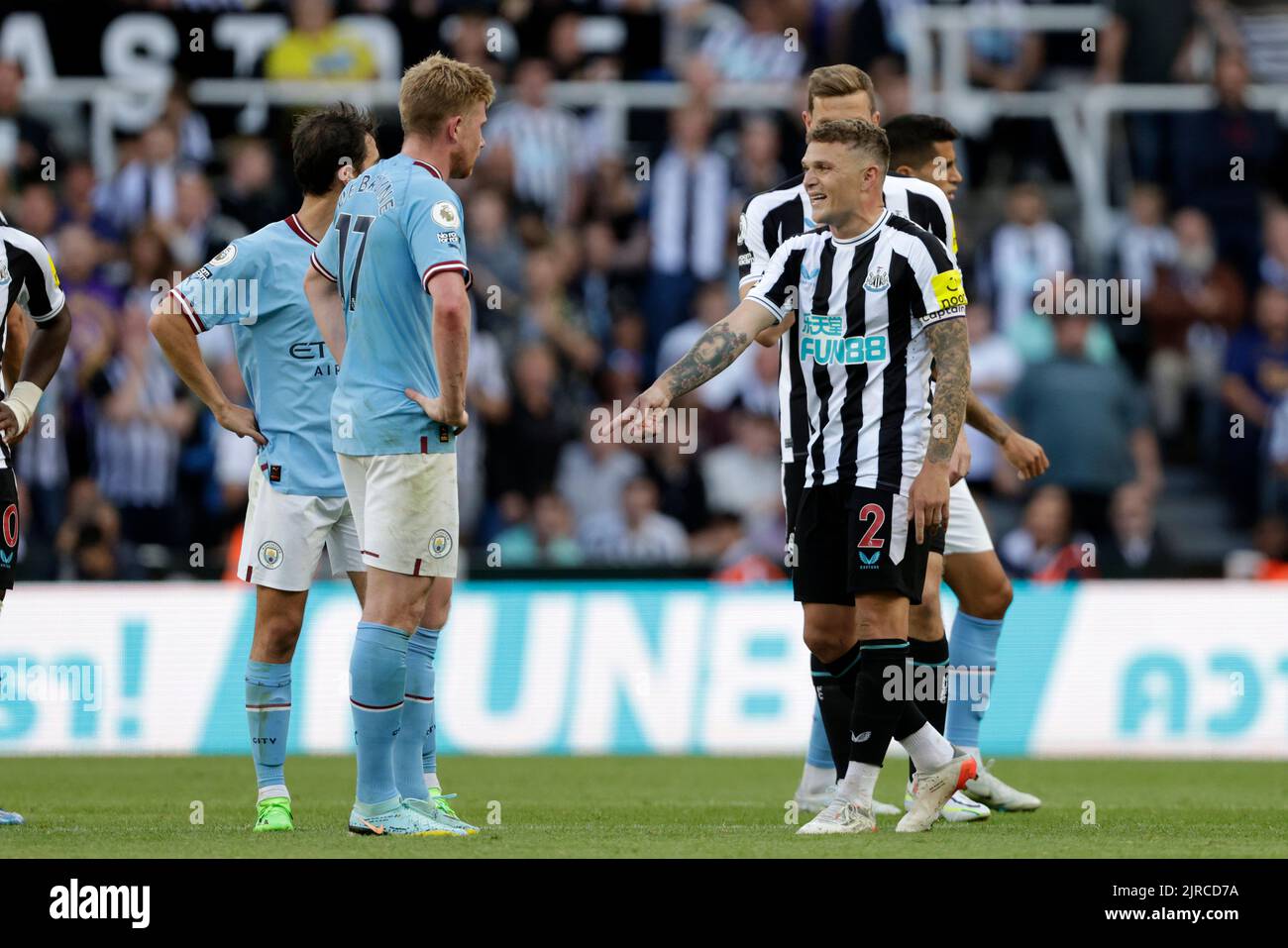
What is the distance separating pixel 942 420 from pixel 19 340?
141 inches

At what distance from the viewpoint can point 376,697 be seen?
6410 millimetres

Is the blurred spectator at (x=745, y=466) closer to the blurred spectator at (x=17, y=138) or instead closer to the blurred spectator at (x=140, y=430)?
the blurred spectator at (x=140, y=430)

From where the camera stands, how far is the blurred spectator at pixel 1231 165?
15.2 metres

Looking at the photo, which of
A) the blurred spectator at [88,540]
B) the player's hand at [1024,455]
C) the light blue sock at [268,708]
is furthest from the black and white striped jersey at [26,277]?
the blurred spectator at [88,540]

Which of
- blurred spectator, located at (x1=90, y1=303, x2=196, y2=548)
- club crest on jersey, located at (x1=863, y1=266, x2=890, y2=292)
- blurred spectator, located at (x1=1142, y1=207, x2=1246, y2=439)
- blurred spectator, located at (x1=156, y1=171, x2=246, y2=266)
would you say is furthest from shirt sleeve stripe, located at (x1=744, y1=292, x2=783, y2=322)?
blurred spectator, located at (x1=1142, y1=207, x2=1246, y2=439)

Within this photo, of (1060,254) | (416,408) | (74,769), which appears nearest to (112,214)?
(74,769)

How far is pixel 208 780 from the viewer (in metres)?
9.59

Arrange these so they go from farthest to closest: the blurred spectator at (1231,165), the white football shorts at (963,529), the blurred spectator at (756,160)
→ the blurred spectator at (1231,165) < the blurred spectator at (756,160) < the white football shorts at (963,529)

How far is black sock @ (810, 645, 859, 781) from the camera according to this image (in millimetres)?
7234

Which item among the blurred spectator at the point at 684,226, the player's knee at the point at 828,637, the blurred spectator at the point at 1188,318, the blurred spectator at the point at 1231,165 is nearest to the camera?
the player's knee at the point at 828,637

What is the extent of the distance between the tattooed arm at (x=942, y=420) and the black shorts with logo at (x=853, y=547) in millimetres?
77

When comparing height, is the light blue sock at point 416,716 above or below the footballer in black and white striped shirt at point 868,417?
below

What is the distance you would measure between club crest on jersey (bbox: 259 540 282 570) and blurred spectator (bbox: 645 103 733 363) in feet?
24.3
